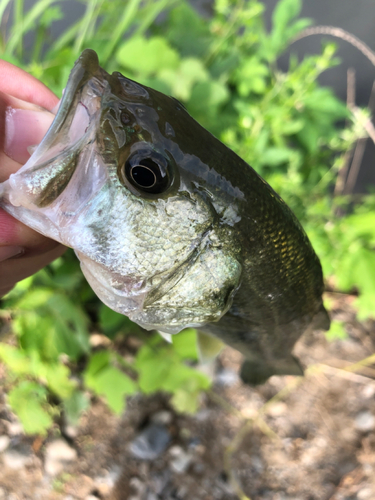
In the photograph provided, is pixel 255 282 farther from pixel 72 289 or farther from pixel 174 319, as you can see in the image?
pixel 72 289

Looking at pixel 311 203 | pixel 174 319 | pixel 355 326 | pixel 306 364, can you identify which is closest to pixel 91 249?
pixel 174 319

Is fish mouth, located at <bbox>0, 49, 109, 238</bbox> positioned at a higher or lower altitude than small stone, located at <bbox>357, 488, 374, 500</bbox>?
higher

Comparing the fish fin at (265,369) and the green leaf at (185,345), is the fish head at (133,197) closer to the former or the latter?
the fish fin at (265,369)

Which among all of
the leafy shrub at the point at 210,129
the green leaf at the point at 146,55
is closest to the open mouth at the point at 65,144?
the leafy shrub at the point at 210,129

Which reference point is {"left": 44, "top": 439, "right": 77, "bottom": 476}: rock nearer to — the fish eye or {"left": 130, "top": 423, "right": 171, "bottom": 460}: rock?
{"left": 130, "top": 423, "right": 171, "bottom": 460}: rock

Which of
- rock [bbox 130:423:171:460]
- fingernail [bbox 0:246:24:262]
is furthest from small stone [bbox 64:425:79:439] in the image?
fingernail [bbox 0:246:24:262]

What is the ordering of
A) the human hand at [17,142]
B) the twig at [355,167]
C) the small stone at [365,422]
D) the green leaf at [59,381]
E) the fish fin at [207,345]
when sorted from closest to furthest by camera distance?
the human hand at [17,142] < the fish fin at [207,345] < the green leaf at [59,381] < the small stone at [365,422] < the twig at [355,167]

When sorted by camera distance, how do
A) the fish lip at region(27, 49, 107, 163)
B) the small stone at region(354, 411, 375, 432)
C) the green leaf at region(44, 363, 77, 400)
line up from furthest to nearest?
the small stone at region(354, 411, 375, 432), the green leaf at region(44, 363, 77, 400), the fish lip at region(27, 49, 107, 163)
